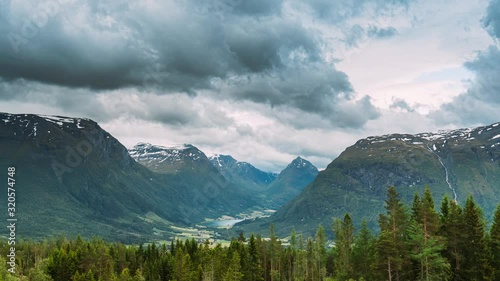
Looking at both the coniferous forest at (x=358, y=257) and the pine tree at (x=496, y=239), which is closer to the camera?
A: the coniferous forest at (x=358, y=257)

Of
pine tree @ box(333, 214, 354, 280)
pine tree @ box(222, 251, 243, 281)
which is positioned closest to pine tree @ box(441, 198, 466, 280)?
pine tree @ box(333, 214, 354, 280)

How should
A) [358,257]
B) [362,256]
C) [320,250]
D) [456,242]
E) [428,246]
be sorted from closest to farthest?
[428,246] → [456,242] → [362,256] → [358,257] → [320,250]

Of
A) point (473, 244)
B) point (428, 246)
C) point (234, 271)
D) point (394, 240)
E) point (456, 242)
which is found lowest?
point (234, 271)

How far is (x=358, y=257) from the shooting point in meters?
115

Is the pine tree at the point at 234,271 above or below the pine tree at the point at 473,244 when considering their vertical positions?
below

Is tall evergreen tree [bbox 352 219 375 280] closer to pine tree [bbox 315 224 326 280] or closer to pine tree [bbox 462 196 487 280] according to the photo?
pine tree [bbox 462 196 487 280]

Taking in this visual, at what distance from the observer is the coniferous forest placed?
258 ft

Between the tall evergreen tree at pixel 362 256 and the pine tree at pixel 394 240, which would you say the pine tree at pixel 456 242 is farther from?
the tall evergreen tree at pixel 362 256

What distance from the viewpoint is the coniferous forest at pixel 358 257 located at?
78500 mm

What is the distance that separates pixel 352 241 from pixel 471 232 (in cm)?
6536

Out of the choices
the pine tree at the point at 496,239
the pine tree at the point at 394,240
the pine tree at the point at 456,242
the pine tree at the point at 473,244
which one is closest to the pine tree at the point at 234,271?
the pine tree at the point at 394,240

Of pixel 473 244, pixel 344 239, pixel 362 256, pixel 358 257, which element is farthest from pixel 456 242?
pixel 344 239

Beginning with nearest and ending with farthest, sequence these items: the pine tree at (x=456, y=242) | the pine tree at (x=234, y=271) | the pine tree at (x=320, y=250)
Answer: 1. the pine tree at (x=456, y=242)
2. the pine tree at (x=234, y=271)
3. the pine tree at (x=320, y=250)

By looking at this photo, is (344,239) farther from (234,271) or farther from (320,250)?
(234,271)
